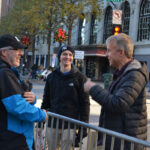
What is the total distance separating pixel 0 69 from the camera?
8.34ft

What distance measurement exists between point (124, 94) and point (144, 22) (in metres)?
28.2

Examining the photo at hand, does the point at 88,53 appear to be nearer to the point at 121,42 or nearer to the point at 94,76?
the point at 94,76

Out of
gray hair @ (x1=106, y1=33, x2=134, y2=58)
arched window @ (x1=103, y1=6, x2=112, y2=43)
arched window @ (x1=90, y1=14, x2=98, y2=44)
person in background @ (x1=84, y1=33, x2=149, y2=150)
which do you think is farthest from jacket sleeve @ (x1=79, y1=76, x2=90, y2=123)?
arched window @ (x1=90, y1=14, x2=98, y2=44)

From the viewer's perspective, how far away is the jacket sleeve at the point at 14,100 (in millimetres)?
2449

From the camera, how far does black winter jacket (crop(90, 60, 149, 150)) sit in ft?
7.83

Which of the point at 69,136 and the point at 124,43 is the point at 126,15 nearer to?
the point at 69,136

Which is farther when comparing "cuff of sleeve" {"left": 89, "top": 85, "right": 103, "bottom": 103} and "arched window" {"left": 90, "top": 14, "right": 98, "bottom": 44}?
"arched window" {"left": 90, "top": 14, "right": 98, "bottom": 44}

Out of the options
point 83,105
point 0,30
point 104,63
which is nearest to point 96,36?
point 104,63

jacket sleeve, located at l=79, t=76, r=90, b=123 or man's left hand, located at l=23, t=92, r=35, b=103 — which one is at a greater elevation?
man's left hand, located at l=23, t=92, r=35, b=103

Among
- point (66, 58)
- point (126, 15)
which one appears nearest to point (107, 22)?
point (126, 15)

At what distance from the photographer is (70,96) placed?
3.93 meters

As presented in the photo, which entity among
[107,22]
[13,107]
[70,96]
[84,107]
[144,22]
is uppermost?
[107,22]

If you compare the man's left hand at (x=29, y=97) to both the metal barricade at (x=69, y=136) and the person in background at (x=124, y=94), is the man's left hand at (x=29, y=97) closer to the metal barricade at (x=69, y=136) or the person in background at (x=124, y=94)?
the person in background at (x=124, y=94)

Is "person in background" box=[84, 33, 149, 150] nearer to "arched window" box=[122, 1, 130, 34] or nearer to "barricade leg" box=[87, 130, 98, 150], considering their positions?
"barricade leg" box=[87, 130, 98, 150]
